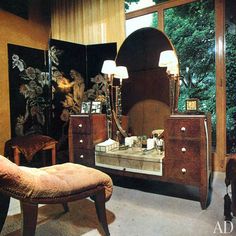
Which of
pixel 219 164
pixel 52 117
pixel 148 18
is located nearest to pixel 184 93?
pixel 219 164

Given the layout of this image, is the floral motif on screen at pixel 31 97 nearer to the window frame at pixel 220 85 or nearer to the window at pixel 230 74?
the window frame at pixel 220 85

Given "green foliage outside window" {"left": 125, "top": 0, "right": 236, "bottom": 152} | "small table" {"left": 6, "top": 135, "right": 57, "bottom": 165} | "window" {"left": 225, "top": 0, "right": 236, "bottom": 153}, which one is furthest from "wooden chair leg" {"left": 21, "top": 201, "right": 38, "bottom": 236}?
"window" {"left": 225, "top": 0, "right": 236, "bottom": 153}

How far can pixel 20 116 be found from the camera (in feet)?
10.8

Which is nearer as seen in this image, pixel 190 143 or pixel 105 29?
pixel 190 143

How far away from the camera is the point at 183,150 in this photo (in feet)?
6.66

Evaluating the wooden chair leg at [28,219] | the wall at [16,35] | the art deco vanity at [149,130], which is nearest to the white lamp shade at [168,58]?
the art deco vanity at [149,130]

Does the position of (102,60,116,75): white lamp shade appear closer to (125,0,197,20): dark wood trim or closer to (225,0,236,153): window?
(125,0,197,20): dark wood trim

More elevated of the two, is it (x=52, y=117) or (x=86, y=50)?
(x=86, y=50)

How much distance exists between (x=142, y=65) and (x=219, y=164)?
1.50 metres

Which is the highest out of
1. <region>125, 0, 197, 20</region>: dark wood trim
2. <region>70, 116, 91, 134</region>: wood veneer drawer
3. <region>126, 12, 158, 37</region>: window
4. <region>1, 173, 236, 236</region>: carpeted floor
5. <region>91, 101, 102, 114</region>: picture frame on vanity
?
<region>125, 0, 197, 20</region>: dark wood trim

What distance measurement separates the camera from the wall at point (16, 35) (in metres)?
3.24

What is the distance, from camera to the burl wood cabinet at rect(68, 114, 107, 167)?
258 centimetres

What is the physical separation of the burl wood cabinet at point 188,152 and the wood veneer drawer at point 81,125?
881 millimetres

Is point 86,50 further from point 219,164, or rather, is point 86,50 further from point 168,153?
point 219,164
